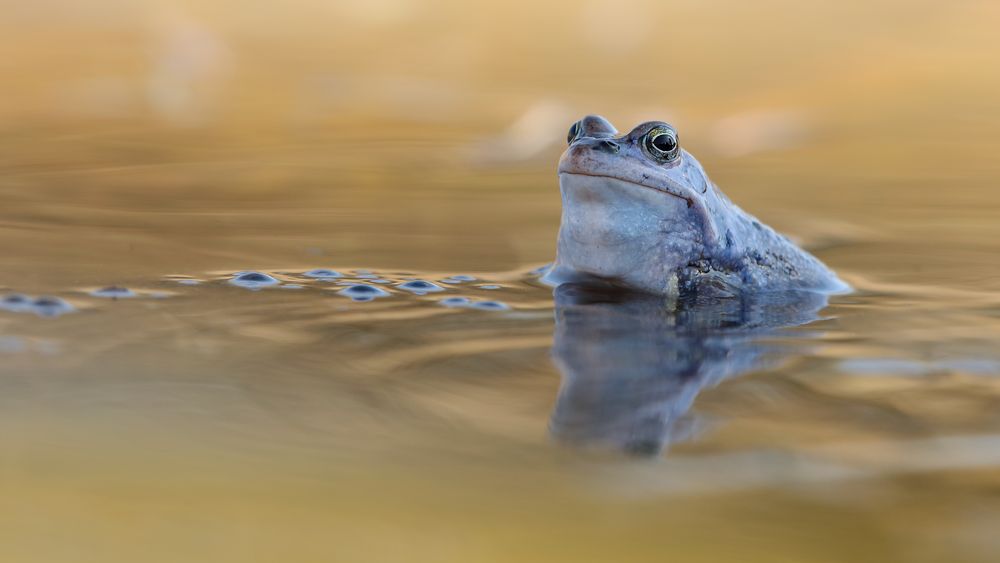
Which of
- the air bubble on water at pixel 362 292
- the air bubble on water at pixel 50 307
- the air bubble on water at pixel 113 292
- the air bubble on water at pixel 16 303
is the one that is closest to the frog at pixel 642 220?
the air bubble on water at pixel 362 292

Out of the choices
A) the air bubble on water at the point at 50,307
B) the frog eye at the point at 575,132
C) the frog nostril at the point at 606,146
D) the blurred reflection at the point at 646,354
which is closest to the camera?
the blurred reflection at the point at 646,354

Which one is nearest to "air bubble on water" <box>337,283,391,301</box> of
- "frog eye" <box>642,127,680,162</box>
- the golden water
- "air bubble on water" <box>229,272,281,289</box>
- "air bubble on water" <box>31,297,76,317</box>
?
the golden water

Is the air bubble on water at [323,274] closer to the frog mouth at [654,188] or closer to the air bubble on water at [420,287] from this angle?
the air bubble on water at [420,287]

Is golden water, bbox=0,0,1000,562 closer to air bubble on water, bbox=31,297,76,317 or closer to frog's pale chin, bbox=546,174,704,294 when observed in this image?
air bubble on water, bbox=31,297,76,317

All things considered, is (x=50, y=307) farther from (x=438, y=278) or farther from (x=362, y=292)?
(x=438, y=278)

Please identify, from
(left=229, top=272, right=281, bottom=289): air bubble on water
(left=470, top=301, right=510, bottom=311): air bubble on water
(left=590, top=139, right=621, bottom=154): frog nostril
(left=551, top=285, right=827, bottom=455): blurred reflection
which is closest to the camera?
(left=551, top=285, right=827, bottom=455): blurred reflection

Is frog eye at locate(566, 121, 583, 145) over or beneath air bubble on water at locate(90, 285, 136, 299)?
over

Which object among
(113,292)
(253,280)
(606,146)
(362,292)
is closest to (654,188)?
(606,146)
